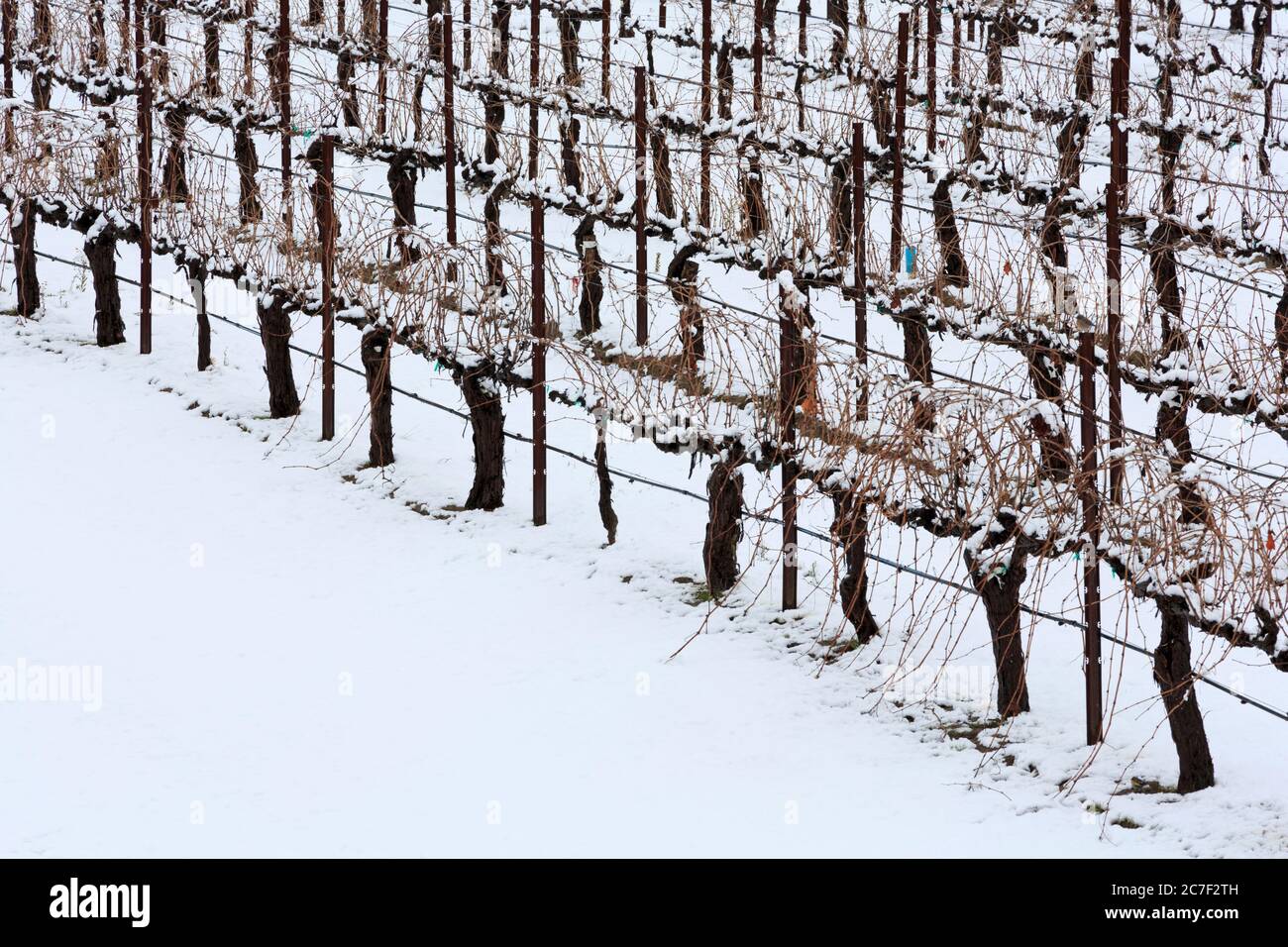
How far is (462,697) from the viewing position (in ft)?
29.5

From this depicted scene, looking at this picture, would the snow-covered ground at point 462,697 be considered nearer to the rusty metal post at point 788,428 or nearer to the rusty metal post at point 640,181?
the rusty metal post at point 788,428

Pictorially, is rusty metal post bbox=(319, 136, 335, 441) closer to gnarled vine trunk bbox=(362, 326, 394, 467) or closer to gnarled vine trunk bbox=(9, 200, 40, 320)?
gnarled vine trunk bbox=(362, 326, 394, 467)

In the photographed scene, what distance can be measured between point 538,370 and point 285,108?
424 cm

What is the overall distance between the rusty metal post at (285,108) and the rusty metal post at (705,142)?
352 centimetres

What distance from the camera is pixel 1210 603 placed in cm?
734

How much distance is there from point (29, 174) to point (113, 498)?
14.9 ft

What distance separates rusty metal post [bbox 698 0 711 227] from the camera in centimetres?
1433

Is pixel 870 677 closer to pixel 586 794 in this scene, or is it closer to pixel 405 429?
pixel 586 794

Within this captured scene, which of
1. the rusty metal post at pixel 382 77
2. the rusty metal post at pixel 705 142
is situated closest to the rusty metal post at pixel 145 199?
the rusty metal post at pixel 382 77

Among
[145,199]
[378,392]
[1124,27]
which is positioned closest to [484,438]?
[378,392]

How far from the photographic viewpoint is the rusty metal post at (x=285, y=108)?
42.2 ft

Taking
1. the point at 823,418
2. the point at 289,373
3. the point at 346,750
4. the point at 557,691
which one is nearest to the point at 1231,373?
the point at 823,418

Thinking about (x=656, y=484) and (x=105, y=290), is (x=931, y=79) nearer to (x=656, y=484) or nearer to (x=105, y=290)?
(x=656, y=484)

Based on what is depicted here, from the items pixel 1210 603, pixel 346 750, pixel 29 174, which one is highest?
pixel 29 174
